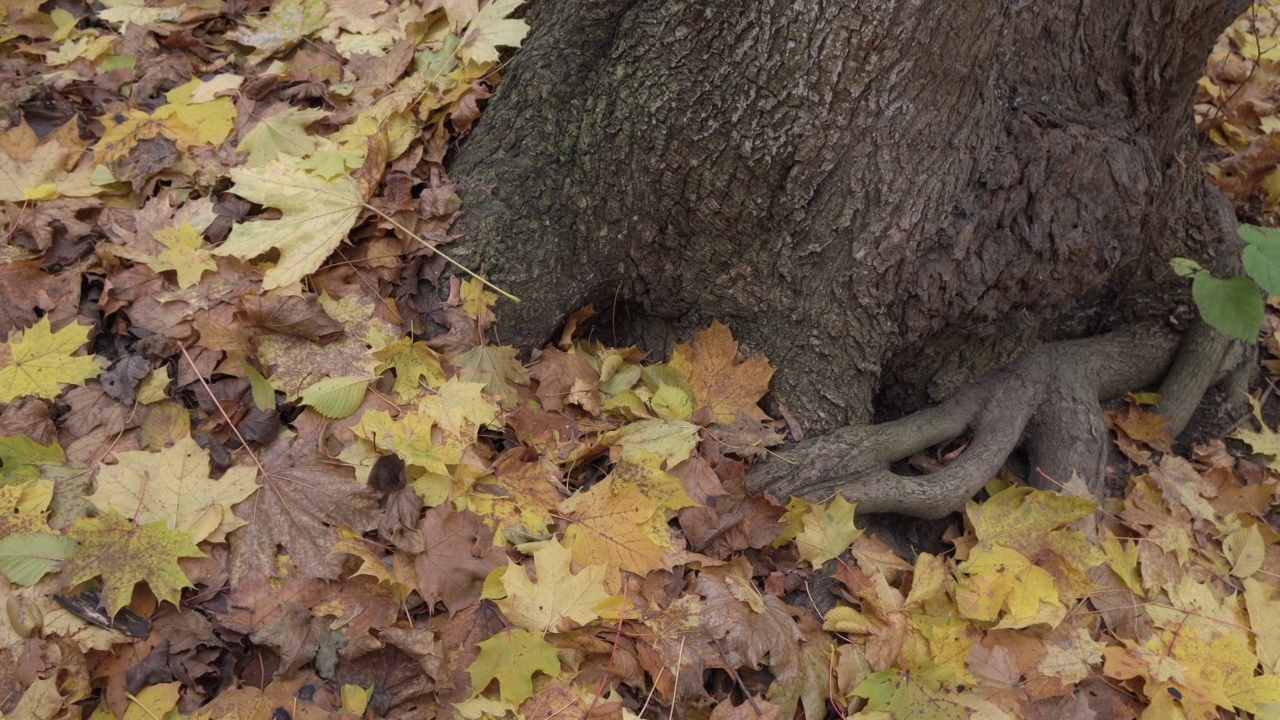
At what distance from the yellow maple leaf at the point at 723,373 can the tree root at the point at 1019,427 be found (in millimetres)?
189

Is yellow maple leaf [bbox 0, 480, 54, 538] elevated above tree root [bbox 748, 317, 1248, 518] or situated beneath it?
situated beneath

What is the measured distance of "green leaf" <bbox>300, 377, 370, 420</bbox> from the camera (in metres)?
2.01

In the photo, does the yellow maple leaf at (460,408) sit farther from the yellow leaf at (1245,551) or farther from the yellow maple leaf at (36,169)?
the yellow leaf at (1245,551)

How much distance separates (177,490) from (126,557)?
177 mm

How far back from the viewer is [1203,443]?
3125 mm

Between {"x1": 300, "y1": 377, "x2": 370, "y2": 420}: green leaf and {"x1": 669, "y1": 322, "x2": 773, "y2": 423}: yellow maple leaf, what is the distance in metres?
Answer: 0.89

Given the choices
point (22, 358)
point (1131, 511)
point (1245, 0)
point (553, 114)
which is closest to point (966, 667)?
point (1131, 511)

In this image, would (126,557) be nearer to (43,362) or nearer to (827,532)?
(43,362)

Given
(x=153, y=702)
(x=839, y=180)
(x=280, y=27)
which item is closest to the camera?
(x=153, y=702)

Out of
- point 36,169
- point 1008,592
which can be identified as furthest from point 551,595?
point 36,169

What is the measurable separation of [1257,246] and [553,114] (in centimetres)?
217

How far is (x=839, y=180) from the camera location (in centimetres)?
A: 209

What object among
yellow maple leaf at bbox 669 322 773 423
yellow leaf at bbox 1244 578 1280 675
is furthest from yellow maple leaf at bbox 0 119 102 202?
yellow leaf at bbox 1244 578 1280 675

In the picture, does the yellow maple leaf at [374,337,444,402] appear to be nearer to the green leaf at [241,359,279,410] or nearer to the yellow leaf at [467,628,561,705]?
the green leaf at [241,359,279,410]
